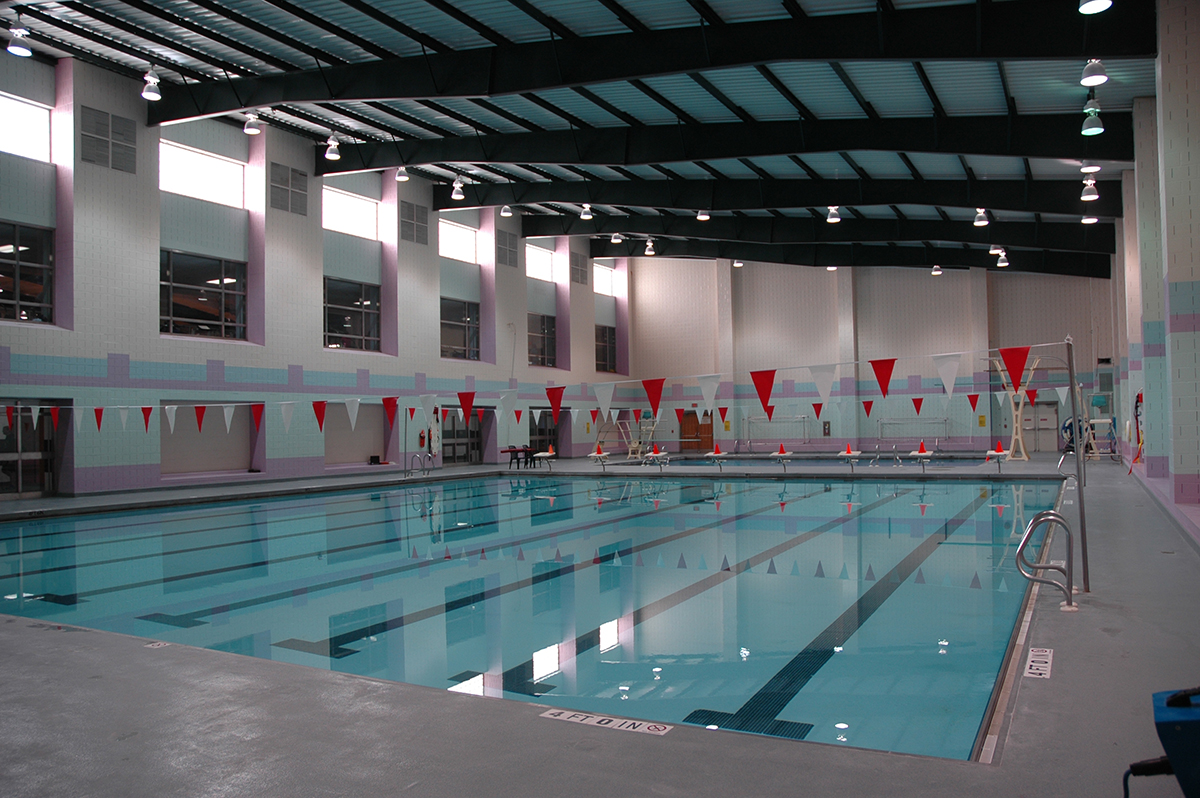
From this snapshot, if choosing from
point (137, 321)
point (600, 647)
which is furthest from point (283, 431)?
point (600, 647)

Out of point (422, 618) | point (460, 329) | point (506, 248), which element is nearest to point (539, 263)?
point (506, 248)

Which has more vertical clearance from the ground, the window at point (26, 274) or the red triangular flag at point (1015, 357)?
the window at point (26, 274)

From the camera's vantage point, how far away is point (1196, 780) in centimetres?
163

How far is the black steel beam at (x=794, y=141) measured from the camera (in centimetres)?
1110

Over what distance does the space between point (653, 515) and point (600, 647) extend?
7048 millimetres

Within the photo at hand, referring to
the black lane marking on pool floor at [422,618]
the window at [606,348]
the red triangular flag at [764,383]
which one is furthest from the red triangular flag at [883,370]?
the window at [606,348]

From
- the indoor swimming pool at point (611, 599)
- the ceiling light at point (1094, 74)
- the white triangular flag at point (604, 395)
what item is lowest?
the indoor swimming pool at point (611, 599)

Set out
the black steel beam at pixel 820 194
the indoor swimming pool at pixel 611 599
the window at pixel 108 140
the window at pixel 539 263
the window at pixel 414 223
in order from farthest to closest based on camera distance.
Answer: the window at pixel 539 263 → the window at pixel 414 223 → the black steel beam at pixel 820 194 → the window at pixel 108 140 → the indoor swimming pool at pixel 611 599

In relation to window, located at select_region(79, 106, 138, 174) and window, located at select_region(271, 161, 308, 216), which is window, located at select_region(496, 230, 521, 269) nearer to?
window, located at select_region(271, 161, 308, 216)

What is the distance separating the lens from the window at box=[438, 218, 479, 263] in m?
21.9

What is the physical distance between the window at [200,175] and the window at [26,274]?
8.20ft

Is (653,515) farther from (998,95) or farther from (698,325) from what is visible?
(698,325)

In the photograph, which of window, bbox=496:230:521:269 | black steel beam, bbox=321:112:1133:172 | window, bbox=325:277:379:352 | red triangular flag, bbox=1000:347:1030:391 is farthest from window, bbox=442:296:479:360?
red triangular flag, bbox=1000:347:1030:391

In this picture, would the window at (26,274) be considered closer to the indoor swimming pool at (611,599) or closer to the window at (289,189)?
the indoor swimming pool at (611,599)
